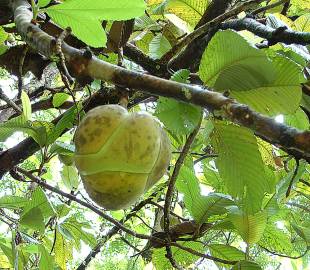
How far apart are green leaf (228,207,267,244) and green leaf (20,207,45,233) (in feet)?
1.64

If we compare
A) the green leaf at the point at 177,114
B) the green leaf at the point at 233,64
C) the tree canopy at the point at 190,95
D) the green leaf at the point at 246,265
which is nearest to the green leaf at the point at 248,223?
the tree canopy at the point at 190,95

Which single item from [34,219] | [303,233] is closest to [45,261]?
[34,219]

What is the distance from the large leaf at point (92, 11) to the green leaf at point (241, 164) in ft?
0.84

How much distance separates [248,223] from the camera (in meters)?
1.27

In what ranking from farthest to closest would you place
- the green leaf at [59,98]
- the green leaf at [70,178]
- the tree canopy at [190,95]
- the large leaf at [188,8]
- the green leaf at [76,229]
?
the green leaf at [70,178], the green leaf at [76,229], the green leaf at [59,98], the large leaf at [188,8], the tree canopy at [190,95]

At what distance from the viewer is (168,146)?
37.4 inches

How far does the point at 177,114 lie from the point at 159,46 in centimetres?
57

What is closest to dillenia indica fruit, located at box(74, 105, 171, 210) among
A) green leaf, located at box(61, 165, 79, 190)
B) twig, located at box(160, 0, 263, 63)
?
twig, located at box(160, 0, 263, 63)

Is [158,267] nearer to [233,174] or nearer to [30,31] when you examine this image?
[233,174]

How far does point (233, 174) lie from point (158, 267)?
2.27 feet

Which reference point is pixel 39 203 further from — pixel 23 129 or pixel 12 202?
pixel 23 129

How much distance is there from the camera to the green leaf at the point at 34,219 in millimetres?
1383

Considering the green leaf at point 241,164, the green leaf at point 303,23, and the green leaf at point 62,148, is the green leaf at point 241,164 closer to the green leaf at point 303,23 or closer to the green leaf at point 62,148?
the green leaf at point 62,148

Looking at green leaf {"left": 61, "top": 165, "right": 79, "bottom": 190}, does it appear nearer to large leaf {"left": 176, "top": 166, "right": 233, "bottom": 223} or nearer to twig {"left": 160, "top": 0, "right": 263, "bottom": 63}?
large leaf {"left": 176, "top": 166, "right": 233, "bottom": 223}
